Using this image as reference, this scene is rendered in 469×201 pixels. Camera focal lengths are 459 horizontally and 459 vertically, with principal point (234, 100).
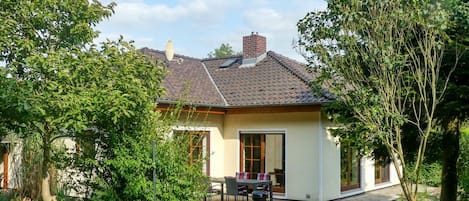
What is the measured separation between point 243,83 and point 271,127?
7.10ft

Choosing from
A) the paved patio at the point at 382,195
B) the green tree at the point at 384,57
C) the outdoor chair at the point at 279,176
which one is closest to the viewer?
the green tree at the point at 384,57

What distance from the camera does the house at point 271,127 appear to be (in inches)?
497

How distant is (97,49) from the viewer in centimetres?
656

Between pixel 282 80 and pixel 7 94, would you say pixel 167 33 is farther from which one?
pixel 7 94

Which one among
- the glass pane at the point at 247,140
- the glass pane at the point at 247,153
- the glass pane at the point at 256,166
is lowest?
the glass pane at the point at 256,166

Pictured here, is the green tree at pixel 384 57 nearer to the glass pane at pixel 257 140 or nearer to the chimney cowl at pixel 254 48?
the glass pane at pixel 257 140

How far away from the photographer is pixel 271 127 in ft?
43.7

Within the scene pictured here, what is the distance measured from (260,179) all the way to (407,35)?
615 cm

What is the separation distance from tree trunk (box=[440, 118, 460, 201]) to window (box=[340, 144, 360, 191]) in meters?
3.96

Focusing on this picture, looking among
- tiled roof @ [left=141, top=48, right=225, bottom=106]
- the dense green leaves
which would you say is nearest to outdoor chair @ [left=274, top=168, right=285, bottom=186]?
tiled roof @ [left=141, top=48, right=225, bottom=106]

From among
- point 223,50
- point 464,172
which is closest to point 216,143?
point 464,172

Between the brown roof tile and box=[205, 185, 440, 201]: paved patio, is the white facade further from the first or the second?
the brown roof tile

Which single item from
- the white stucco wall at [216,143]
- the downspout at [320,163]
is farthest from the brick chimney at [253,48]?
the downspout at [320,163]

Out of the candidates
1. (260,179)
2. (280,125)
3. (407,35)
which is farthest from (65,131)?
(280,125)
